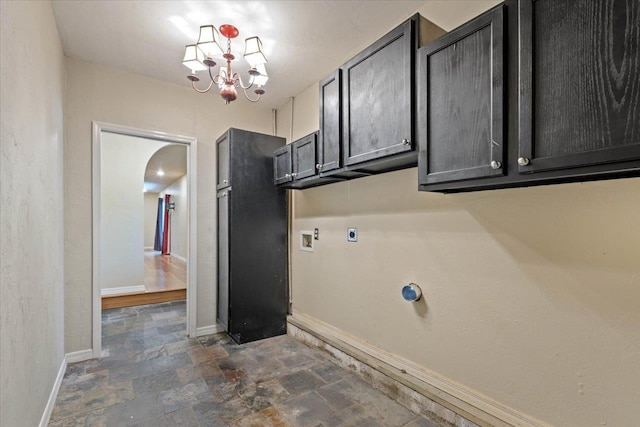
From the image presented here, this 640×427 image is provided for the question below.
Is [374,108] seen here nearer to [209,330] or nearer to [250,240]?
[250,240]

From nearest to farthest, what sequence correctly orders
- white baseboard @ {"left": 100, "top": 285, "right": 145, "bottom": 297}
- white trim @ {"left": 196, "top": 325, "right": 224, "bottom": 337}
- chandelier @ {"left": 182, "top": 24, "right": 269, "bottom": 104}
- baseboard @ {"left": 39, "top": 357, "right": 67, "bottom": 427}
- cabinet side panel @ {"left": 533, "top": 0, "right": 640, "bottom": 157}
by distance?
cabinet side panel @ {"left": 533, "top": 0, "right": 640, "bottom": 157}, baseboard @ {"left": 39, "top": 357, "right": 67, "bottom": 427}, chandelier @ {"left": 182, "top": 24, "right": 269, "bottom": 104}, white trim @ {"left": 196, "top": 325, "right": 224, "bottom": 337}, white baseboard @ {"left": 100, "top": 285, "right": 145, "bottom": 297}

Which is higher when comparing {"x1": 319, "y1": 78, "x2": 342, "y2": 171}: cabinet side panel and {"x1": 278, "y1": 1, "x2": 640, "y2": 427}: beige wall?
{"x1": 319, "y1": 78, "x2": 342, "y2": 171}: cabinet side panel

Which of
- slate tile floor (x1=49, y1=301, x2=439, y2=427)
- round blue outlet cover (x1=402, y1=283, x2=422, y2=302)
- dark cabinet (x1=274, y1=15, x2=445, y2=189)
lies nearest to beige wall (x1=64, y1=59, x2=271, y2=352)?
slate tile floor (x1=49, y1=301, x2=439, y2=427)

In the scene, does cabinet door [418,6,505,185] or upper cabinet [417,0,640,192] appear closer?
upper cabinet [417,0,640,192]

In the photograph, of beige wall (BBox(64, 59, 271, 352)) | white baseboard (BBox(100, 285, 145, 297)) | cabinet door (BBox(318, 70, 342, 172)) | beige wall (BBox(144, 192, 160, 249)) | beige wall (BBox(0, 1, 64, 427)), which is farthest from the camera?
beige wall (BBox(144, 192, 160, 249))

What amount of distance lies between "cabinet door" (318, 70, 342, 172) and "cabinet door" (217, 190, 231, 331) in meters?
1.26

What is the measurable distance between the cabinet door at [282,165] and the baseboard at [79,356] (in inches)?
93.0

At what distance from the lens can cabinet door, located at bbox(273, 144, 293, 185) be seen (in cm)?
296

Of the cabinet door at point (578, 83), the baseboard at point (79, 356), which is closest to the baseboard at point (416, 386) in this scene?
the cabinet door at point (578, 83)

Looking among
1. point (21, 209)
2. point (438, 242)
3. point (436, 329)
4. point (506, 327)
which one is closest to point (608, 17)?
point (438, 242)

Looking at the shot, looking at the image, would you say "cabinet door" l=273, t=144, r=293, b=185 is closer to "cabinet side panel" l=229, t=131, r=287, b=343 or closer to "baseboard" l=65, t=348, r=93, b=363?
"cabinet side panel" l=229, t=131, r=287, b=343

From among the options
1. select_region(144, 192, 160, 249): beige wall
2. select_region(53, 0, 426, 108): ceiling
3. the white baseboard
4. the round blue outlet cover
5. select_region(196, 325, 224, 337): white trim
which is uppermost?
select_region(53, 0, 426, 108): ceiling

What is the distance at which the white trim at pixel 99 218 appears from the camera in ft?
9.11

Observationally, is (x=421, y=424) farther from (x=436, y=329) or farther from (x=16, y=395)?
(x=16, y=395)
